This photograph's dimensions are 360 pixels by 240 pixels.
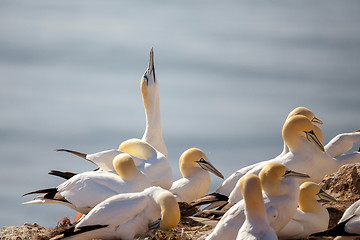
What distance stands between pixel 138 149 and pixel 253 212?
367 cm

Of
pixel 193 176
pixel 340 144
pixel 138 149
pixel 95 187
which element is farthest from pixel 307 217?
pixel 138 149

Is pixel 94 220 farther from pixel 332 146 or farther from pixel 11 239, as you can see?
pixel 332 146

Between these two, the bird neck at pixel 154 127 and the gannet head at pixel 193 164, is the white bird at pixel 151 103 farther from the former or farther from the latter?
the gannet head at pixel 193 164

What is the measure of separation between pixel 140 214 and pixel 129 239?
273 mm

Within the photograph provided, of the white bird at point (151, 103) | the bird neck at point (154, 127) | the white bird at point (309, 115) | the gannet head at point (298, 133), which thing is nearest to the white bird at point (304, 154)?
the gannet head at point (298, 133)

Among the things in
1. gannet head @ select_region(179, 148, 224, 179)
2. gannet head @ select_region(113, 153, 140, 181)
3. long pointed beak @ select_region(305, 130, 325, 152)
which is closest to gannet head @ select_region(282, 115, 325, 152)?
long pointed beak @ select_region(305, 130, 325, 152)

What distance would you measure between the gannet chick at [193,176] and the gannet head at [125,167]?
1.15 metres

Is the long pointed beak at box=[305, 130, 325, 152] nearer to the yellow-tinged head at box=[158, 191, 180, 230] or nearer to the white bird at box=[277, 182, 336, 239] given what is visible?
the white bird at box=[277, 182, 336, 239]

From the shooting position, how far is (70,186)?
8.83m

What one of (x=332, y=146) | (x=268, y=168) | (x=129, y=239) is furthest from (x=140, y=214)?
(x=332, y=146)

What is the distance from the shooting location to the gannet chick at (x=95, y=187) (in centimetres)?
867

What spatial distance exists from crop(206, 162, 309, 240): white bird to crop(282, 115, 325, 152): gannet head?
6.50 feet

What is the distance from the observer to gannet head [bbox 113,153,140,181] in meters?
8.80

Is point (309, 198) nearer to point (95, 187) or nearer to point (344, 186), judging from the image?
point (344, 186)
